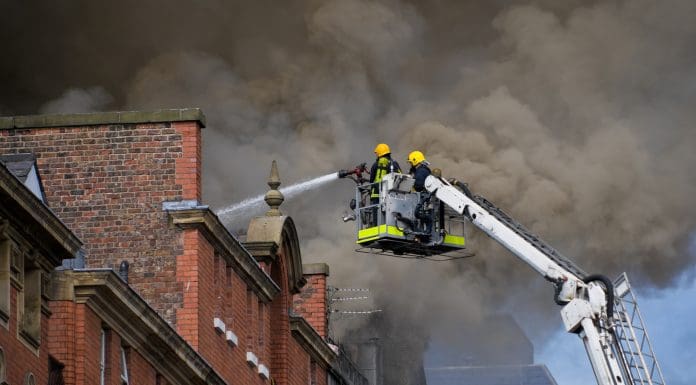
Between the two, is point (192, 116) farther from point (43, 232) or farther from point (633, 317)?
point (43, 232)

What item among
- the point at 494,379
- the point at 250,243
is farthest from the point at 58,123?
the point at 494,379

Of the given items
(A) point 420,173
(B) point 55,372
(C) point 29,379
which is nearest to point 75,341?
(B) point 55,372

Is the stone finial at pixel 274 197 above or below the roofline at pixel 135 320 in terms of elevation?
above

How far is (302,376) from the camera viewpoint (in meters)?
45.8

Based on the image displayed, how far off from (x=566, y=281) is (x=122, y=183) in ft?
25.5

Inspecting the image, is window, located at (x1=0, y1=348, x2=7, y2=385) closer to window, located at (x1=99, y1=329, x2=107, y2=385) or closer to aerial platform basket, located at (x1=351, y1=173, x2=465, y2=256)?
window, located at (x1=99, y1=329, x2=107, y2=385)

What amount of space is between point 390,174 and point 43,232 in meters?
17.5

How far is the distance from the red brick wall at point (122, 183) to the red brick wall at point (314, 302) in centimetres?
1023

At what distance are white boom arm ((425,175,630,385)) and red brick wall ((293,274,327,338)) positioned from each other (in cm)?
638

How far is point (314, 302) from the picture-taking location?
49688 mm

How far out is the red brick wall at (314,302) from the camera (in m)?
49.6

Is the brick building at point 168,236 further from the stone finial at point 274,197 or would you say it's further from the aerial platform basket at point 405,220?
the aerial platform basket at point 405,220

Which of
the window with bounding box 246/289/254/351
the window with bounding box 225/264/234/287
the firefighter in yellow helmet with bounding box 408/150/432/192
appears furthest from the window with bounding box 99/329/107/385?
the firefighter in yellow helmet with bounding box 408/150/432/192

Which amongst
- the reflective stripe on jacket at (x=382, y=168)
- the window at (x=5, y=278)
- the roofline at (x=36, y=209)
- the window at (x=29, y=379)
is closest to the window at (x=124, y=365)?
the roofline at (x=36, y=209)
